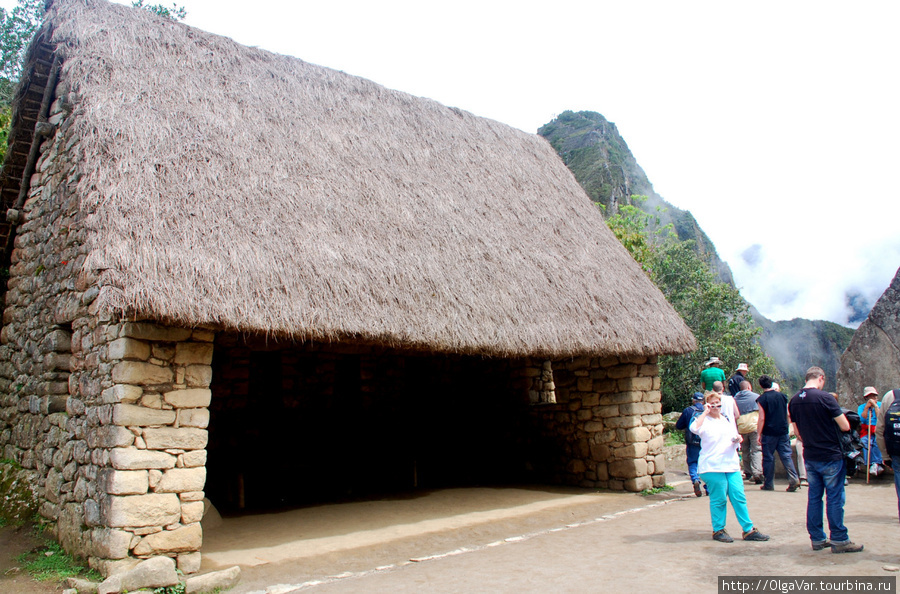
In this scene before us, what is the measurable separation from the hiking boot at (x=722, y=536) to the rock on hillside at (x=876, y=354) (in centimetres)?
469

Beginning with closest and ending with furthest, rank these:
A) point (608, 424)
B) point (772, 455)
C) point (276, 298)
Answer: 1. point (276, 298)
2. point (772, 455)
3. point (608, 424)

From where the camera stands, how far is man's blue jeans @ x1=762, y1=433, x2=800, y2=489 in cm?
721

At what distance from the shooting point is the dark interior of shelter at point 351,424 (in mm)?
8055

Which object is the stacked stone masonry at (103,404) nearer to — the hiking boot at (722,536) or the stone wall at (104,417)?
the stone wall at (104,417)

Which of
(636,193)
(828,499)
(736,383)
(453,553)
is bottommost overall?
(453,553)

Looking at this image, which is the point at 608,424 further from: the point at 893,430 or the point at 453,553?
the point at 893,430

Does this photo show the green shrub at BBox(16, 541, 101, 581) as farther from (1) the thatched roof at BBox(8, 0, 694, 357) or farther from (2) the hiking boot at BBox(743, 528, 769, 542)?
(2) the hiking boot at BBox(743, 528, 769, 542)

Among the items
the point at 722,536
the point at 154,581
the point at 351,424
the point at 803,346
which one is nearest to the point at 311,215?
the point at 154,581

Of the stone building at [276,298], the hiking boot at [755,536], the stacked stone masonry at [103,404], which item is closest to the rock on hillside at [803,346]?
the stone building at [276,298]

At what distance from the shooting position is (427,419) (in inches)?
408

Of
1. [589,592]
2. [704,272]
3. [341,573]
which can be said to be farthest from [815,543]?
[704,272]

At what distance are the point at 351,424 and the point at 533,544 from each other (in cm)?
456

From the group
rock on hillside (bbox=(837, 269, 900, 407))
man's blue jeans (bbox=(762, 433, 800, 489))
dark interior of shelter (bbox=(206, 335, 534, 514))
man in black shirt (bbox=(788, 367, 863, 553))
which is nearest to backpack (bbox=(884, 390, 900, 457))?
man in black shirt (bbox=(788, 367, 863, 553))

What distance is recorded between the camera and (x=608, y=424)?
8133 mm
